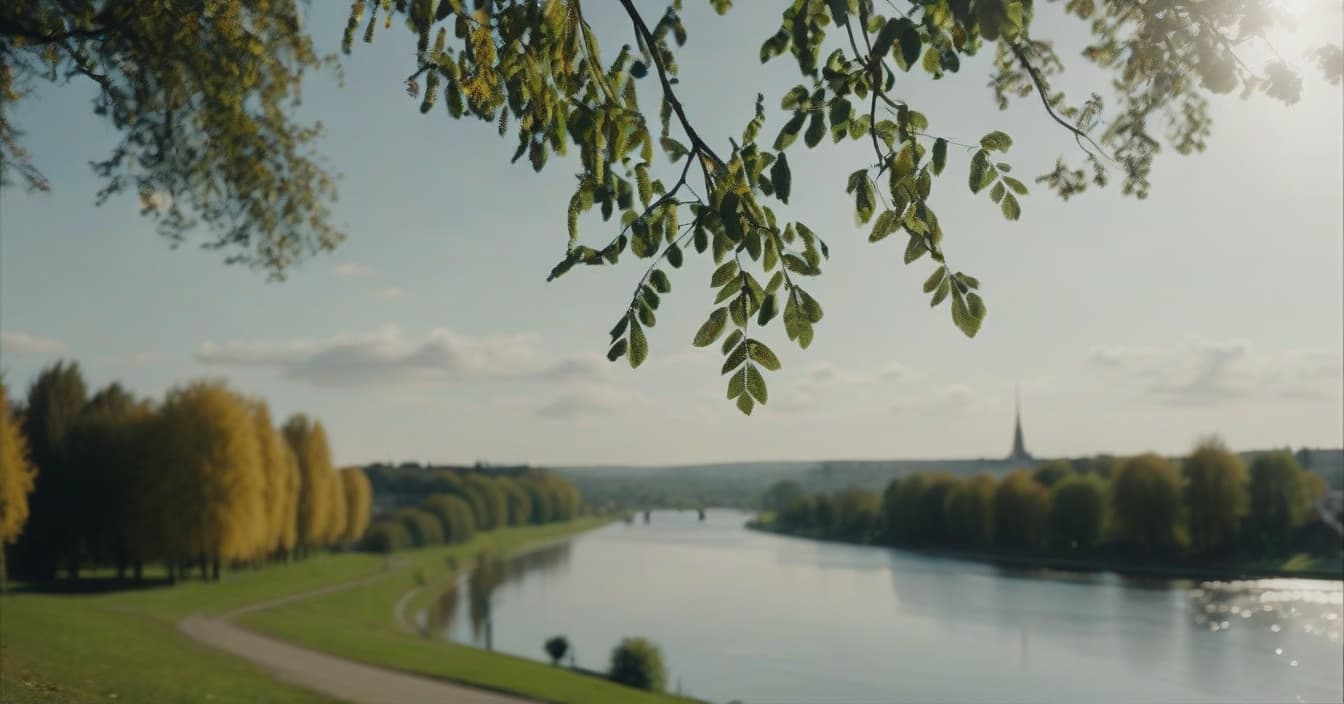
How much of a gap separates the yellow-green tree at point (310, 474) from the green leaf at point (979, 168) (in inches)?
2205

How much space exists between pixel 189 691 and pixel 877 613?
29673mm

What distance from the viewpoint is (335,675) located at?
69.9ft

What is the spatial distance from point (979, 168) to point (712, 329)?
54.4 inches

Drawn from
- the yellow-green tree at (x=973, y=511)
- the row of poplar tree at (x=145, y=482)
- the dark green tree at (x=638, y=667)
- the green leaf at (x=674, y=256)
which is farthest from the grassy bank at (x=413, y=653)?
the yellow-green tree at (x=973, y=511)

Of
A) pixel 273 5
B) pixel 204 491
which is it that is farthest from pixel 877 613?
pixel 273 5

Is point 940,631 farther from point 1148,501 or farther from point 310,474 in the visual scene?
point 310,474

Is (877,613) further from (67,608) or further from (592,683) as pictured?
(67,608)

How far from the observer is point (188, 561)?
4747 centimetres

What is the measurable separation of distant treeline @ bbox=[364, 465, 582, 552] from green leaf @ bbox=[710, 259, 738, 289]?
7281 centimetres

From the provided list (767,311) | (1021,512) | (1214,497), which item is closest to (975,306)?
(767,311)

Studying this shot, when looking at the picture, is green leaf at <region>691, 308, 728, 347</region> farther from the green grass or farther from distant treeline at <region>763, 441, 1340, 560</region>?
distant treeline at <region>763, 441, 1340, 560</region>

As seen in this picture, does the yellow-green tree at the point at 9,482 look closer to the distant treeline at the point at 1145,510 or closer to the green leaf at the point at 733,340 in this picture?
the green leaf at the point at 733,340

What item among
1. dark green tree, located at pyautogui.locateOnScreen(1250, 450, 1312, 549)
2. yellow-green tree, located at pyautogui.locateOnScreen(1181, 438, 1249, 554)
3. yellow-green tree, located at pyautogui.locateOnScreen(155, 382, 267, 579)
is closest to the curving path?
yellow-green tree, located at pyautogui.locateOnScreen(155, 382, 267, 579)

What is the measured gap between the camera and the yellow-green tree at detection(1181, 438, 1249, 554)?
2408 inches
